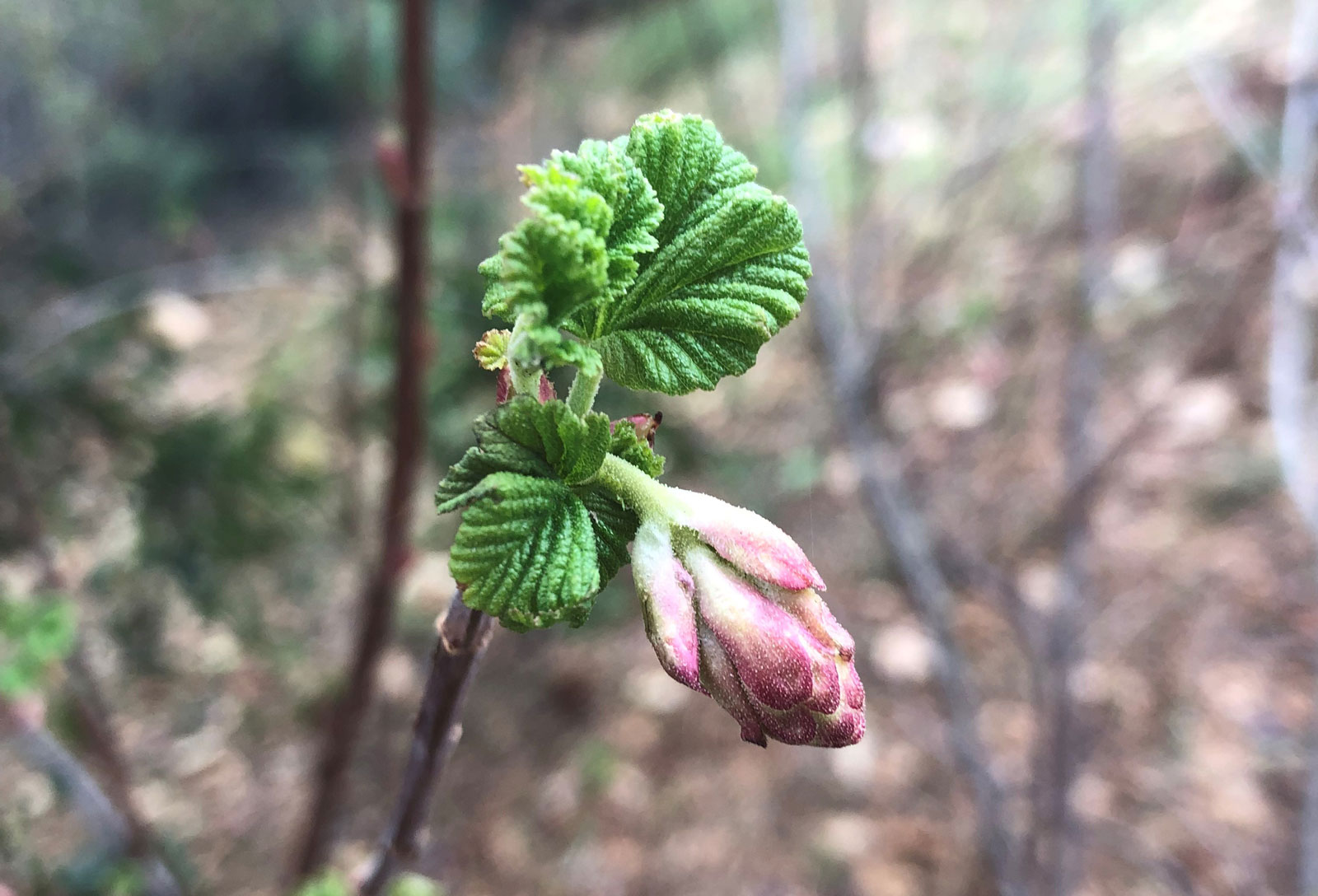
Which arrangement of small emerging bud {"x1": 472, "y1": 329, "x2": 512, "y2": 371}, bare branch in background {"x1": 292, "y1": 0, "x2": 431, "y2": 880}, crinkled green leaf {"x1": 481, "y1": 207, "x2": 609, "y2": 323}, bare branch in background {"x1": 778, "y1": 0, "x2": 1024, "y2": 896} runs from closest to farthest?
crinkled green leaf {"x1": 481, "y1": 207, "x2": 609, "y2": 323} < small emerging bud {"x1": 472, "y1": 329, "x2": 512, "y2": 371} < bare branch in background {"x1": 292, "y1": 0, "x2": 431, "y2": 880} < bare branch in background {"x1": 778, "y1": 0, "x2": 1024, "y2": 896}

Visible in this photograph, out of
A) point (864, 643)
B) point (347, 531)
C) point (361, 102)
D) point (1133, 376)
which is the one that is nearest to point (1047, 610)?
point (864, 643)

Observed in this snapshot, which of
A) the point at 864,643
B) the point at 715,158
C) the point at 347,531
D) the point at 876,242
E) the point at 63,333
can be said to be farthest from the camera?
the point at 876,242

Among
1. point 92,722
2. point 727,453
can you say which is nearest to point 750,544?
point 92,722

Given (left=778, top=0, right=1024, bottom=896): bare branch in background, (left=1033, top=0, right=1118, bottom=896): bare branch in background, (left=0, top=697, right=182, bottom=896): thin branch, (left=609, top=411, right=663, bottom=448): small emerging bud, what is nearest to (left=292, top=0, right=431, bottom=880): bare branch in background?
(left=0, top=697, right=182, bottom=896): thin branch

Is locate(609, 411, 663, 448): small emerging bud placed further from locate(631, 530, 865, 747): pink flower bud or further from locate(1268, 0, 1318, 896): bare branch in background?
locate(1268, 0, 1318, 896): bare branch in background

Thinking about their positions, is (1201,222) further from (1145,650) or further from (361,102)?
(361,102)

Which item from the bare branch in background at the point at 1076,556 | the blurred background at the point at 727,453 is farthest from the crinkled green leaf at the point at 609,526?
the bare branch in background at the point at 1076,556
